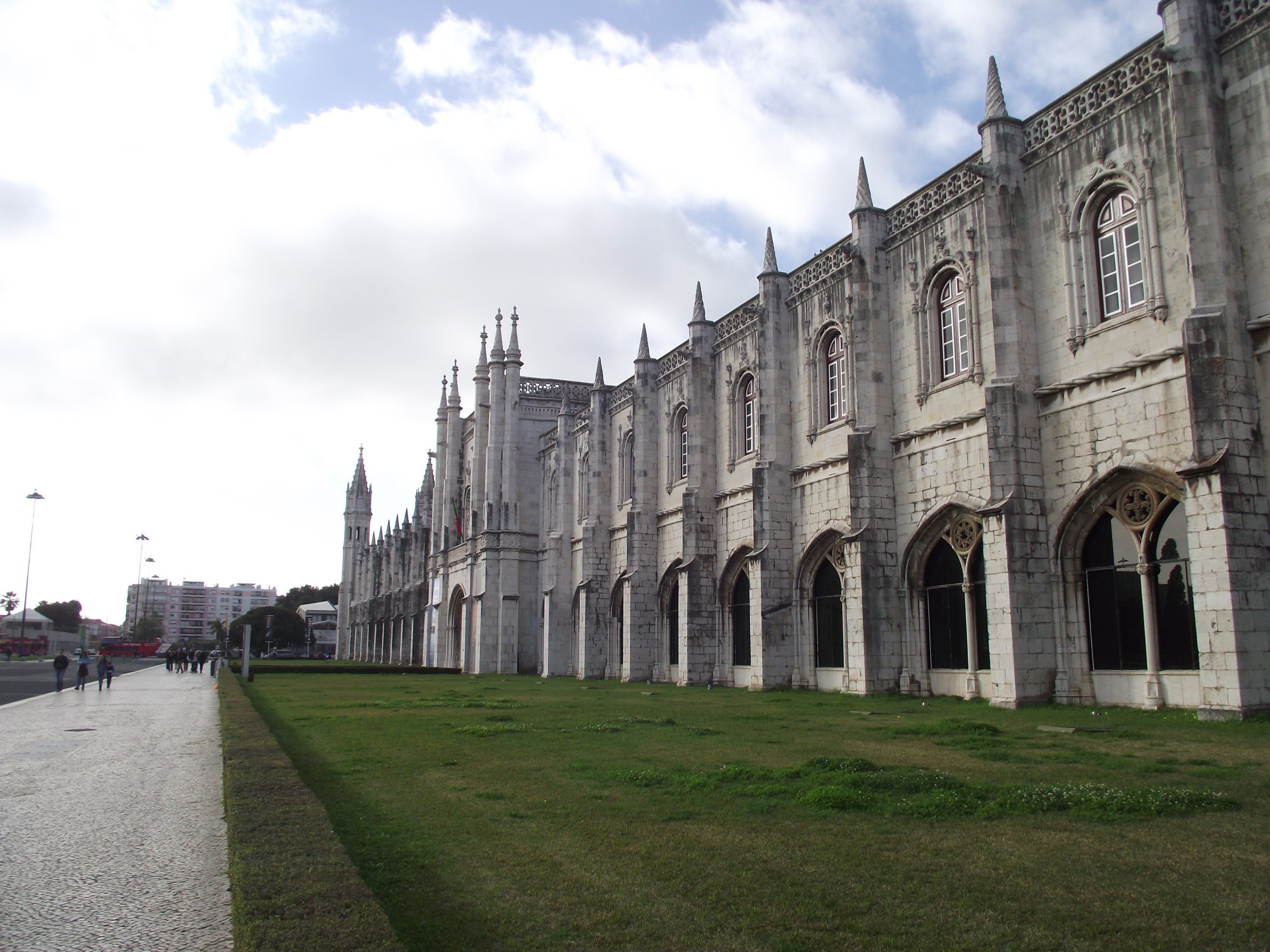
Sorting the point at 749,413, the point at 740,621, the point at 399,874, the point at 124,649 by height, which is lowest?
the point at 399,874

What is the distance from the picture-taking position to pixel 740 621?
29.7m

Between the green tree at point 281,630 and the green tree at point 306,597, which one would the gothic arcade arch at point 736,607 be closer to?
the green tree at point 281,630

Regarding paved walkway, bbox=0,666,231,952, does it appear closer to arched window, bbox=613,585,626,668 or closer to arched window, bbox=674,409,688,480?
arched window, bbox=674,409,688,480

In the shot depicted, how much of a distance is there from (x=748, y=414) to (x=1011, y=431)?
41.2ft

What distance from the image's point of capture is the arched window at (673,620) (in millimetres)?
34062

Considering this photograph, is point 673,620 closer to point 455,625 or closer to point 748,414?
point 748,414

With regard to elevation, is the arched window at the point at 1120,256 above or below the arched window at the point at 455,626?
above

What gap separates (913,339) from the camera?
897 inches

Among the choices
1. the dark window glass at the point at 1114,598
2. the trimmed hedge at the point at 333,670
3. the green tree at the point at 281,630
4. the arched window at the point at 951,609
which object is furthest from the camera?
the green tree at the point at 281,630

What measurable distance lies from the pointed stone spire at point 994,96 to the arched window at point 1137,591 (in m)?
8.65

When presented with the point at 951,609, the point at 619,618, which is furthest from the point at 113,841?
the point at 619,618

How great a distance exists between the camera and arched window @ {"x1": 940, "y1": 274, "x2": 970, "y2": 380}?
843 inches

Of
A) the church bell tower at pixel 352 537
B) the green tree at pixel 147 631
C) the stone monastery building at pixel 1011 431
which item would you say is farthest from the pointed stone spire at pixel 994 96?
the green tree at pixel 147 631

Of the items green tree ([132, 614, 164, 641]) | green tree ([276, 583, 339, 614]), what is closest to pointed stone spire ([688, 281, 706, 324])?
green tree ([276, 583, 339, 614])
